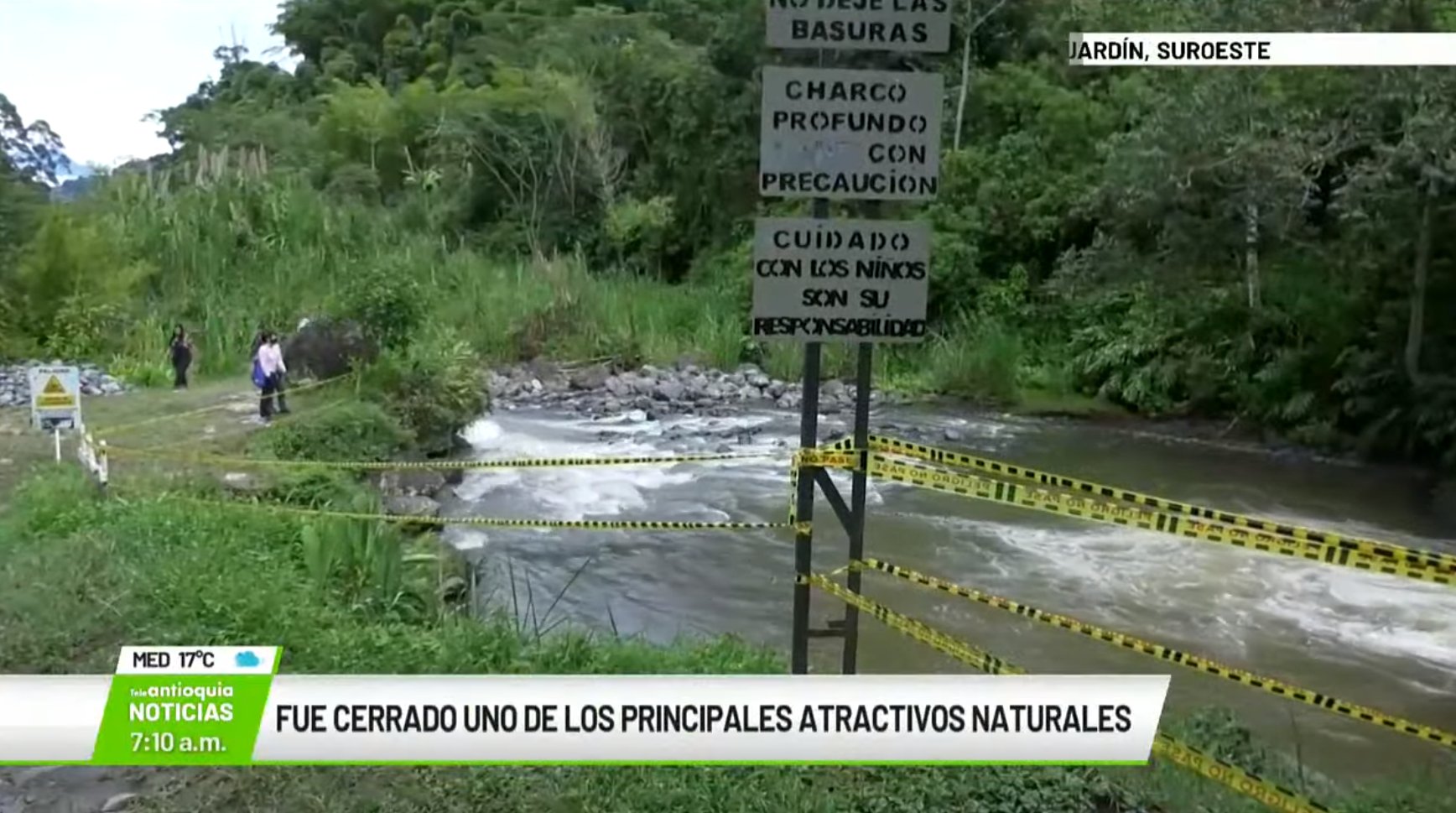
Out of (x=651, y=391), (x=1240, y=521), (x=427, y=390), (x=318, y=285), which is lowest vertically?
(x=651, y=391)

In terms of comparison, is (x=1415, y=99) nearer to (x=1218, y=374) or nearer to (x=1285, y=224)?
(x=1285, y=224)

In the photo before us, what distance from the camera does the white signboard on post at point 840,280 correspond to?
2.88m

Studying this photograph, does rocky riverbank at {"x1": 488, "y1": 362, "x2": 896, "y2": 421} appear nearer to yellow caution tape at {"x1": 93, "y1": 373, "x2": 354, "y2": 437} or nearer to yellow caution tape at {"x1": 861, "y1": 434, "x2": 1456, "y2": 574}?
yellow caution tape at {"x1": 93, "y1": 373, "x2": 354, "y2": 437}

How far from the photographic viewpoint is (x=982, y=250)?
14266mm

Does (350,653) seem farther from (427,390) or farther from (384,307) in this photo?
(384,307)

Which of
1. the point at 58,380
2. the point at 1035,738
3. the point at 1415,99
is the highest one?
the point at 1415,99

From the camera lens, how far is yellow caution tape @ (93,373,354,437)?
7047 millimetres

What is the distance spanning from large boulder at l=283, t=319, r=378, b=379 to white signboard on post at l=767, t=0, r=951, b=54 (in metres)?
6.19

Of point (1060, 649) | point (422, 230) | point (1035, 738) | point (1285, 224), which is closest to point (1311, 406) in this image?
point (1285, 224)

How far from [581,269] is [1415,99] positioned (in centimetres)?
948

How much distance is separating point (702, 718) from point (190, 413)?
20.3 ft

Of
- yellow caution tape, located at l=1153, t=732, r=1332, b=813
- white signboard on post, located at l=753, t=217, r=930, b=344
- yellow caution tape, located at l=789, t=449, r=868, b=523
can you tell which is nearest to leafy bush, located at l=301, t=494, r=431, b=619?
yellow caution tape, located at l=789, t=449, r=868, b=523

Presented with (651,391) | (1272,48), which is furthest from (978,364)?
(1272,48)

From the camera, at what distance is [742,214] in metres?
16.8
